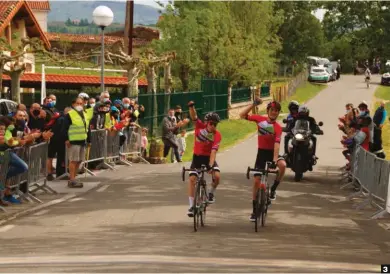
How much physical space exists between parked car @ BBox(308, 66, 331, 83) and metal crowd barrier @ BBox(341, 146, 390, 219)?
232 feet

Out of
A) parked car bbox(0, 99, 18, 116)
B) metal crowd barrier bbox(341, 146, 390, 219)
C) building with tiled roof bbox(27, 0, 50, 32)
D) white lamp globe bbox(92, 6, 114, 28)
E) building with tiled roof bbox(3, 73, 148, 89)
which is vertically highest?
building with tiled roof bbox(27, 0, 50, 32)

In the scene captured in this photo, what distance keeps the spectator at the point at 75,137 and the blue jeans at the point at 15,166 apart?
3335mm

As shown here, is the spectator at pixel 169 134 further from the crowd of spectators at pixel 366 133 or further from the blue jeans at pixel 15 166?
the blue jeans at pixel 15 166

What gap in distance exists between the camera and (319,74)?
92.4 m

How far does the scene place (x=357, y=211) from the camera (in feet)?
60.4

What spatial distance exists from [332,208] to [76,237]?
20.9 feet

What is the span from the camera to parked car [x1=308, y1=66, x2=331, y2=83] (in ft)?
303

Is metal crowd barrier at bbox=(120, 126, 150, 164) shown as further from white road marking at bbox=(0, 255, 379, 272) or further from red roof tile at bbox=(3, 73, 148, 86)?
red roof tile at bbox=(3, 73, 148, 86)

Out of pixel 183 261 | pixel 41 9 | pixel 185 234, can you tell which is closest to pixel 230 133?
pixel 185 234

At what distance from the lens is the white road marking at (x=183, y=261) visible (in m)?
11.1

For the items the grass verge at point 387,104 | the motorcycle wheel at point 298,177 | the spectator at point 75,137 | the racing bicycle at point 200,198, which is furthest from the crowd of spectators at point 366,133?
the grass verge at point 387,104

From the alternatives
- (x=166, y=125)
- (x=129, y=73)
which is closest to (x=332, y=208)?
(x=166, y=125)

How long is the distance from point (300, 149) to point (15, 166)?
830cm

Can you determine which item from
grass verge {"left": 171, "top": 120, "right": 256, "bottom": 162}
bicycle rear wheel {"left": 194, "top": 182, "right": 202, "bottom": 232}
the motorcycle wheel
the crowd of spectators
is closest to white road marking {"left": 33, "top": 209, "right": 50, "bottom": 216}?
bicycle rear wheel {"left": 194, "top": 182, "right": 202, "bottom": 232}
